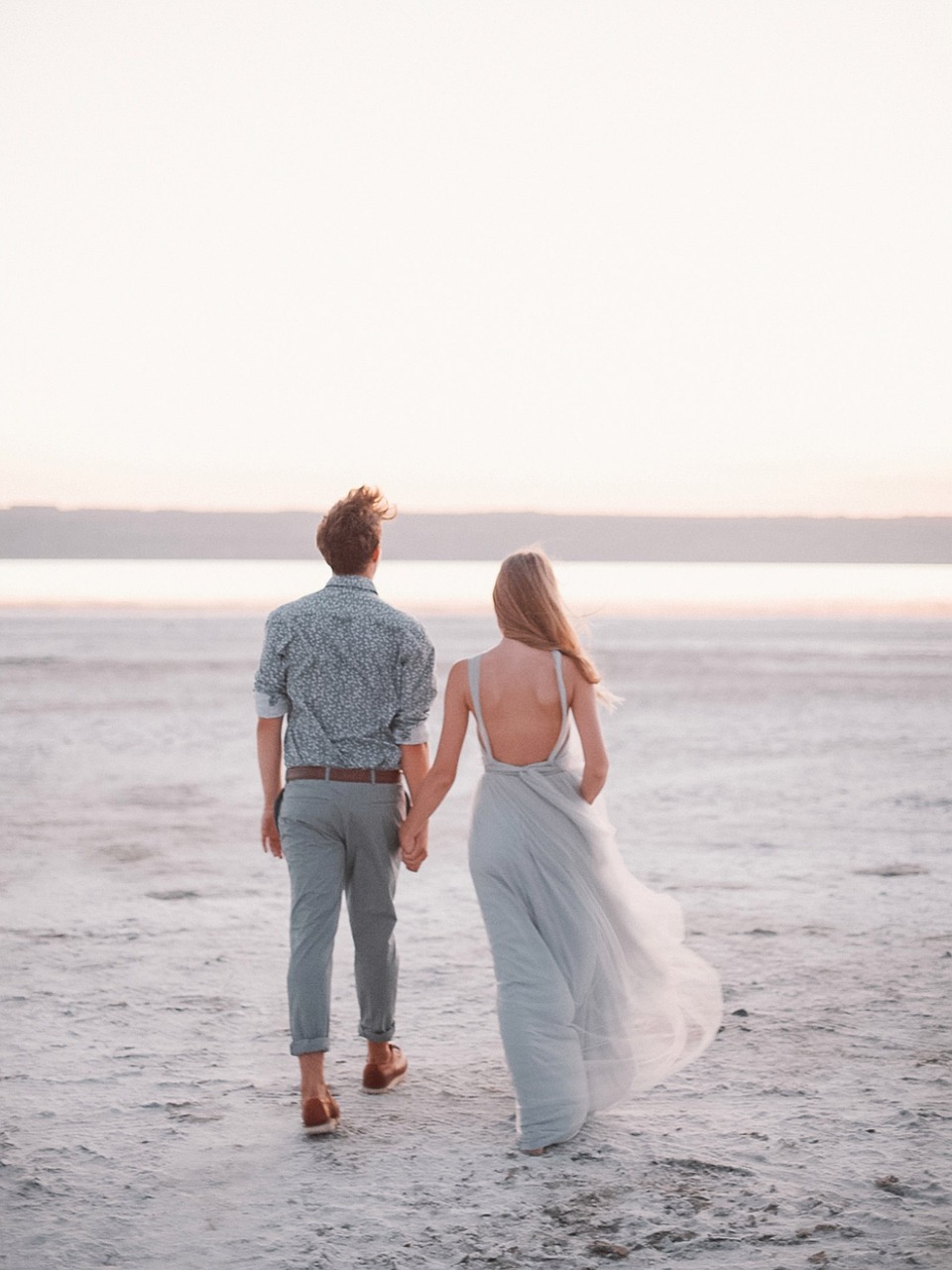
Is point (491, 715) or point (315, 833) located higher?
point (491, 715)

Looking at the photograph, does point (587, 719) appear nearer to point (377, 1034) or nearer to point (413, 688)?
point (413, 688)

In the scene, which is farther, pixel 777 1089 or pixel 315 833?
pixel 777 1089

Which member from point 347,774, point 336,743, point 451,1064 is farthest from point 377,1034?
point 336,743

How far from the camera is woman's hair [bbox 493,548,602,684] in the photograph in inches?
174

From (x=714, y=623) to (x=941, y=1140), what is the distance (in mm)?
36874

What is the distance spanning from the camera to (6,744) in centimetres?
1396

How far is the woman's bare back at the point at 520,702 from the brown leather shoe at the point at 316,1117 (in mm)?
1342

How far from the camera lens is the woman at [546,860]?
437 cm

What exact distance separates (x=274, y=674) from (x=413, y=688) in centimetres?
50

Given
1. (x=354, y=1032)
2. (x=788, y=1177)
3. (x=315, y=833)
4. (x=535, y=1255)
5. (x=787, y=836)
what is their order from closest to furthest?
(x=535, y=1255), (x=788, y=1177), (x=315, y=833), (x=354, y=1032), (x=787, y=836)

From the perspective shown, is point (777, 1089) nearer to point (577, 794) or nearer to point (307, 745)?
point (577, 794)

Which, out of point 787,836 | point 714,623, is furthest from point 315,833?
point 714,623

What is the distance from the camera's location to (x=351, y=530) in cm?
445

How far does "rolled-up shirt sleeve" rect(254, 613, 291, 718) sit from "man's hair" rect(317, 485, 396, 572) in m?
0.30
